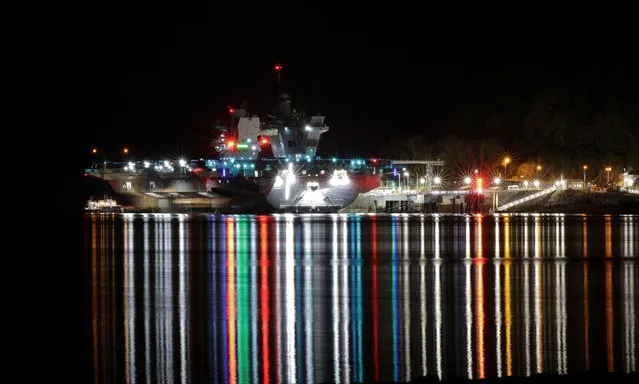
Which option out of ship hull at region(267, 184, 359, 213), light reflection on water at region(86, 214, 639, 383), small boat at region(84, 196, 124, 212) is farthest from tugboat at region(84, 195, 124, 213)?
light reflection on water at region(86, 214, 639, 383)

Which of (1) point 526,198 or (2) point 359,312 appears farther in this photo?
(1) point 526,198

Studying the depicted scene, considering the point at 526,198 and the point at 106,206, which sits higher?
the point at 526,198

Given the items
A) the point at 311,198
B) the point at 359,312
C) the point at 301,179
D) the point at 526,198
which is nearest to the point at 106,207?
the point at 311,198

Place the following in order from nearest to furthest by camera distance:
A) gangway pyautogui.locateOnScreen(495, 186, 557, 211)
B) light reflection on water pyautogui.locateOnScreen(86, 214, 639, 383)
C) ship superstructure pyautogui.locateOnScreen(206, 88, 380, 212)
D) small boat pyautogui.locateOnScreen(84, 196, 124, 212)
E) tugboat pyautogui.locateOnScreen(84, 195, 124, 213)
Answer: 1. light reflection on water pyautogui.locateOnScreen(86, 214, 639, 383)
2. gangway pyautogui.locateOnScreen(495, 186, 557, 211)
3. ship superstructure pyautogui.locateOnScreen(206, 88, 380, 212)
4. tugboat pyautogui.locateOnScreen(84, 195, 124, 213)
5. small boat pyautogui.locateOnScreen(84, 196, 124, 212)

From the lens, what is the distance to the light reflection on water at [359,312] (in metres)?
15.1

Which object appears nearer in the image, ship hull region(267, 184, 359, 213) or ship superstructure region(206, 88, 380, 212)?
ship superstructure region(206, 88, 380, 212)

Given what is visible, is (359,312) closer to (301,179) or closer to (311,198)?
(301,179)

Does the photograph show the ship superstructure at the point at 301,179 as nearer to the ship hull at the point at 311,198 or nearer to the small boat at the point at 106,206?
the ship hull at the point at 311,198

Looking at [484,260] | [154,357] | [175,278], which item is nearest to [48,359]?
[154,357]

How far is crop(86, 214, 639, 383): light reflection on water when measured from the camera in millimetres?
15133

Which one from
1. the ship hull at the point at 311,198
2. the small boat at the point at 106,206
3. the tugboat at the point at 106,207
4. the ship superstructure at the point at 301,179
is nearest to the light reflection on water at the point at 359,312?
the ship superstructure at the point at 301,179

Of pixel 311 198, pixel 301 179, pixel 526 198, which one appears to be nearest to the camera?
pixel 526 198

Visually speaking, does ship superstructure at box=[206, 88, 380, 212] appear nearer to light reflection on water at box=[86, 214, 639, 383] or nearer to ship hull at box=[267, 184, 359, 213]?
ship hull at box=[267, 184, 359, 213]

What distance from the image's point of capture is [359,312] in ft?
68.7
